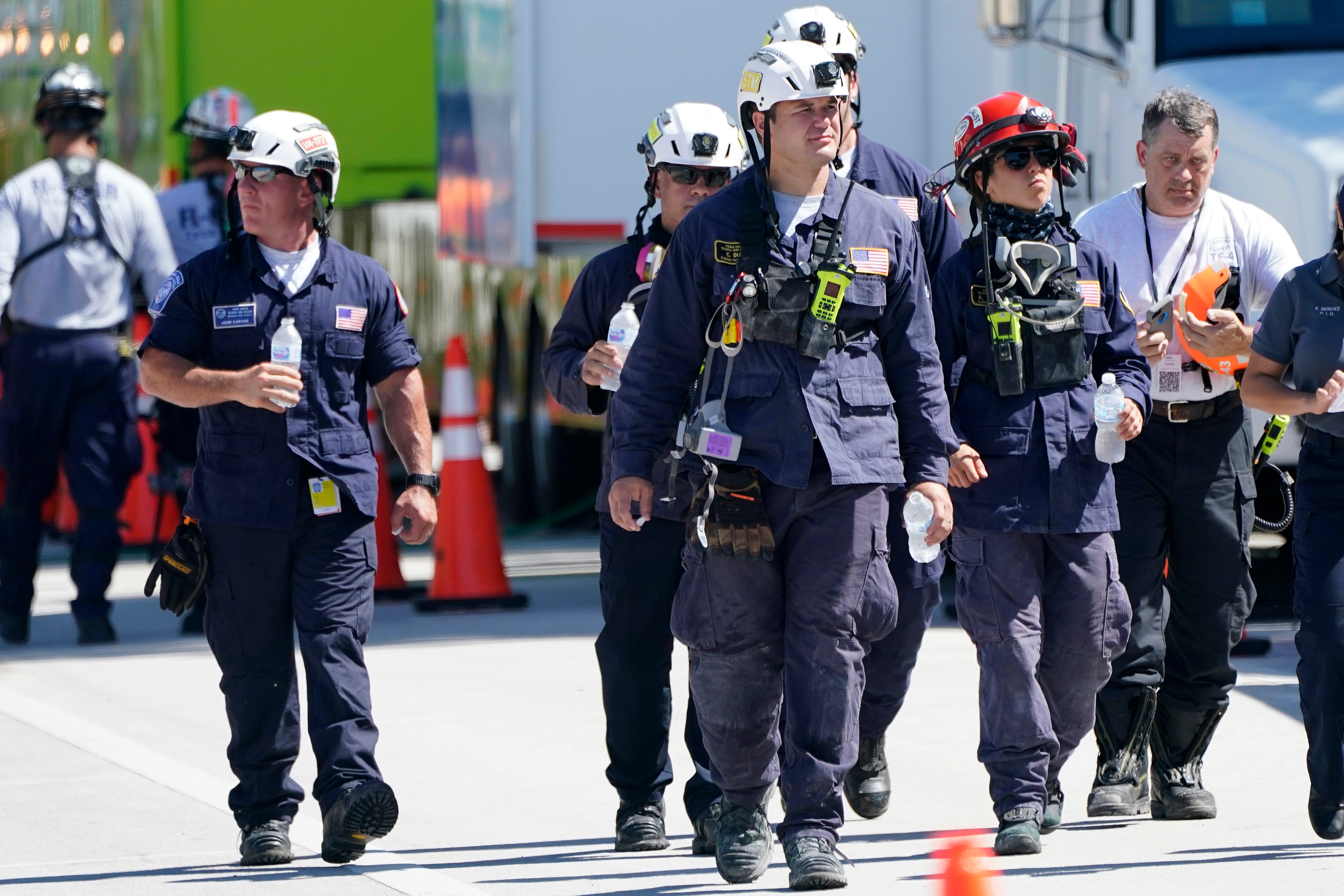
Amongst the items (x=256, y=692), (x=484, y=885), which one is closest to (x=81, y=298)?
(x=256, y=692)

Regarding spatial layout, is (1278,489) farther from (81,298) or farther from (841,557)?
(81,298)

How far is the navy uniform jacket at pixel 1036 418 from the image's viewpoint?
6281mm

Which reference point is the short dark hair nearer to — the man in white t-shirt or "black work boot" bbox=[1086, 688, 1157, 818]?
the man in white t-shirt

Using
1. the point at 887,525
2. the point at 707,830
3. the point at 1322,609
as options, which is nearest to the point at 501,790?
the point at 707,830

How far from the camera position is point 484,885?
6062mm

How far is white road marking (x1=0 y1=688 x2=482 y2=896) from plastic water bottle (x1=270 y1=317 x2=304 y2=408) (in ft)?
4.05

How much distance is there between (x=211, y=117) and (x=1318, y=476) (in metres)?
6.62

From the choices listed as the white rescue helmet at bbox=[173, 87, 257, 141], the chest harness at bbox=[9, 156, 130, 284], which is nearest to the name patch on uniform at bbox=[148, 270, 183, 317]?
the chest harness at bbox=[9, 156, 130, 284]

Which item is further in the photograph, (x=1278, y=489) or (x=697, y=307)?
(x=1278, y=489)

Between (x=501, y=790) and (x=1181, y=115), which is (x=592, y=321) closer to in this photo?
(x=501, y=790)

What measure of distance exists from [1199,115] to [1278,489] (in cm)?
129

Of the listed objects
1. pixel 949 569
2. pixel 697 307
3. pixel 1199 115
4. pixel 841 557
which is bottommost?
pixel 949 569

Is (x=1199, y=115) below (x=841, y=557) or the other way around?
the other way around

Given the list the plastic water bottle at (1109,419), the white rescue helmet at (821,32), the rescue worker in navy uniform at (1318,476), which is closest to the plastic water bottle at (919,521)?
the plastic water bottle at (1109,419)
